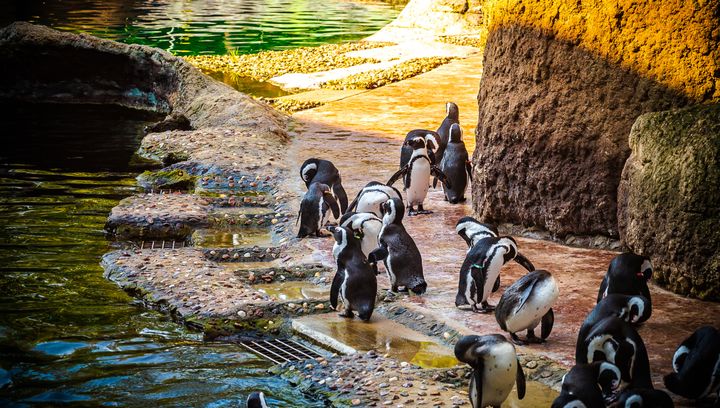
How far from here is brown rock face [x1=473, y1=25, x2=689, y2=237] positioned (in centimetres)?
Result: 809

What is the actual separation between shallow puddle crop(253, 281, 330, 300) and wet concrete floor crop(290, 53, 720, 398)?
42cm

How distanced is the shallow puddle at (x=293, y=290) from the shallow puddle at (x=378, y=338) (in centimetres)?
44

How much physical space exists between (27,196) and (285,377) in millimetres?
5844

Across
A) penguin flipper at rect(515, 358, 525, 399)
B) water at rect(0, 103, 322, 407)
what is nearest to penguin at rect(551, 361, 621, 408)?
penguin flipper at rect(515, 358, 525, 399)

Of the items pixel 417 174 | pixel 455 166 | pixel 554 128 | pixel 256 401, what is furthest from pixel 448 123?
pixel 256 401

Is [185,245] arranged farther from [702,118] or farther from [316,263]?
[702,118]

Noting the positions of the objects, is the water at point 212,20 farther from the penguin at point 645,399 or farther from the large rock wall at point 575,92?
the penguin at point 645,399

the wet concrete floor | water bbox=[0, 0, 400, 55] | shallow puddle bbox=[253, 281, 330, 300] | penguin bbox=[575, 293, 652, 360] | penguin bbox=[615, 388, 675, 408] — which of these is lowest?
shallow puddle bbox=[253, 281, 330, 300]

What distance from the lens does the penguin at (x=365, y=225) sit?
7762 millimetres

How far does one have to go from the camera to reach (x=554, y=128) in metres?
8.38

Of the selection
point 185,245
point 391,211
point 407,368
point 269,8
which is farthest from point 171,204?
point 269,8

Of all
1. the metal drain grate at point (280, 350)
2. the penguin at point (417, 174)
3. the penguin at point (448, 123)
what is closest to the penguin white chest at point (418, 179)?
the penguin at point (417, 174)

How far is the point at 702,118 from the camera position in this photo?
6992 millimetres

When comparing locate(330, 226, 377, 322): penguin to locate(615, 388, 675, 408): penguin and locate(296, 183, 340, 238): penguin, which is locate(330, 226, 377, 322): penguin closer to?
locate(296, 183, 340, 238): penguin
